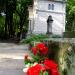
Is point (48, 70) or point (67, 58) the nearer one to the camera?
point (48, 70)

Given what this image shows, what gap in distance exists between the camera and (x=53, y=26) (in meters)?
39.3

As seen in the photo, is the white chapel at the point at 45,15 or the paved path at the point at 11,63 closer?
the paved path at the point at 11,63

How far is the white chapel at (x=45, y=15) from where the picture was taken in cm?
3869

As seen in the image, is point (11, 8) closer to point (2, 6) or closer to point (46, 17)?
point (2, 6)

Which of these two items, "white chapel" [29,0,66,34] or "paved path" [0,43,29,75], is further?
"white chapel" [29,0,66,34]

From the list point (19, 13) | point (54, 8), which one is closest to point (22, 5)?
point (19, 13)

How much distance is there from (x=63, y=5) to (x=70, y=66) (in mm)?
35121

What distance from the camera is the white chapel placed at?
38.7 meters

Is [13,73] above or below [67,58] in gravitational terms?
below

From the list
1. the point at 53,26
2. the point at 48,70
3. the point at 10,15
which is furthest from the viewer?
the point at 10,15

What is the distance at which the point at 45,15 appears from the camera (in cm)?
3928

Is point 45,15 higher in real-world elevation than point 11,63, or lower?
higher

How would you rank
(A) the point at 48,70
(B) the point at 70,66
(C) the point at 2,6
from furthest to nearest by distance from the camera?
(C) the point at 2,6, (B) the point at 70,66, (A) the point at 48,70

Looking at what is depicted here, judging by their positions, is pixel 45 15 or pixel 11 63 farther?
pixel 45 15
